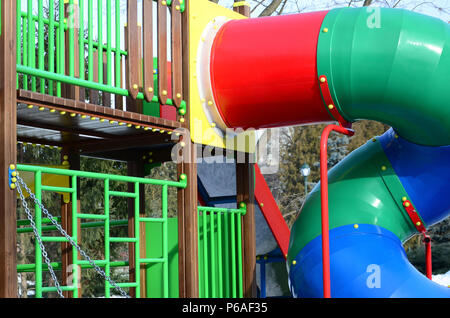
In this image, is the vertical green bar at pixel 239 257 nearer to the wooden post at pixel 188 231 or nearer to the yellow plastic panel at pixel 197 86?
the yellow plastic panel at pixel 197 86

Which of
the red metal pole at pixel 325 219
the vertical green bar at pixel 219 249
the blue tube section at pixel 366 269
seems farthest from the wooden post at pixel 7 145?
the blue tube section at pixel 366 269

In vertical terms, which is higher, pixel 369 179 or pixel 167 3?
pixel 167 3

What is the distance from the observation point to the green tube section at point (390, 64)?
534 cm

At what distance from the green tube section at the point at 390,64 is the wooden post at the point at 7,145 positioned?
2494mm

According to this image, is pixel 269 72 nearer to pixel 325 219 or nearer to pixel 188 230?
pixel 325 219

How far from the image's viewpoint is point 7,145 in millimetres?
4086

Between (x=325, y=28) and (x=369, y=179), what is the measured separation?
145 centimetres

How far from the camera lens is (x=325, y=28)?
219 inches

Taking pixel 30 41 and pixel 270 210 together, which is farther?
pixel 270 210

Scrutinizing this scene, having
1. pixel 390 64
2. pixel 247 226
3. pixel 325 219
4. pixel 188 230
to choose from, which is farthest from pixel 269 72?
pixel 247 226

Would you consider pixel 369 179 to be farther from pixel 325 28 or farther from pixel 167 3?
pixel 167 3

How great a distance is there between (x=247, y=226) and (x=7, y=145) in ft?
10.4
